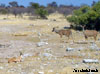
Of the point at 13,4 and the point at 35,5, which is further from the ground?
the point at 13,4

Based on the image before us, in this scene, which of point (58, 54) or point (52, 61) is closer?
point (52, 61)

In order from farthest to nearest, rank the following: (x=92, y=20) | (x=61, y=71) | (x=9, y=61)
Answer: (x=92, y=20), (x=9, y=61), (x=61, y=71)

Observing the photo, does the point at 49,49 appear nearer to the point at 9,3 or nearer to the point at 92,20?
the point at 92,20

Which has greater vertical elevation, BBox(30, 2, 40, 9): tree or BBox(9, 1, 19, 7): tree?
BBox(9, 1, 19, 7): tree

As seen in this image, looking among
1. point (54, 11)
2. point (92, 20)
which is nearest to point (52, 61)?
point (92, 20)

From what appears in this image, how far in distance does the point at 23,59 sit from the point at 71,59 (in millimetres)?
2356

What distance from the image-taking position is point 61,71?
1019 centimetres

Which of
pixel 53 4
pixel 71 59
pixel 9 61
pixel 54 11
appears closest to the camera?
pixel 9 61

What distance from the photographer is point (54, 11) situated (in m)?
75.2

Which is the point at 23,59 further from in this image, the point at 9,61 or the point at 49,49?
the point at 49,49

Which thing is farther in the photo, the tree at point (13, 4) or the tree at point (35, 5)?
the tree at point (13, 4)

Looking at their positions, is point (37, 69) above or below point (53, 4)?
below

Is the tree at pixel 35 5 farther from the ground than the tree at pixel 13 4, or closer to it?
closer to it

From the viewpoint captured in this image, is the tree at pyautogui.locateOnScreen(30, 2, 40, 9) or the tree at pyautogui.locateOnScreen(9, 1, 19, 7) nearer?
the tree at pyautogui.locateOnScreen(30, 2, 40, 9)
